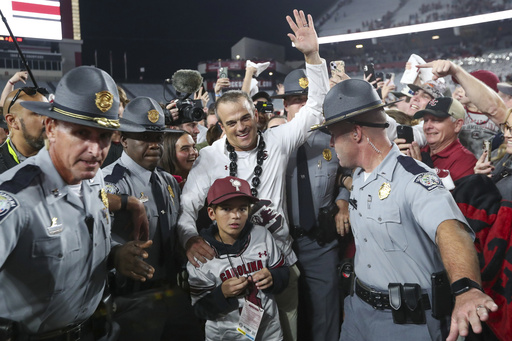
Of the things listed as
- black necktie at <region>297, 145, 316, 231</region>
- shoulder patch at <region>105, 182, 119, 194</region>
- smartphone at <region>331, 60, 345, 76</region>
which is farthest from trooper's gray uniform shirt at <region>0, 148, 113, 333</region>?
smartphone at <region>331, 60, 345, 76</region>

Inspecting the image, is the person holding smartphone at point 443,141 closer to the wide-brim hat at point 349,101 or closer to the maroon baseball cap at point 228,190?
the wide-brim hat at point 349,101

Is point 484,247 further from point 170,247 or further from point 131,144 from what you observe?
point 131,144

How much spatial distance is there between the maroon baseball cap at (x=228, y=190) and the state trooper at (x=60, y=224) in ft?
2.52

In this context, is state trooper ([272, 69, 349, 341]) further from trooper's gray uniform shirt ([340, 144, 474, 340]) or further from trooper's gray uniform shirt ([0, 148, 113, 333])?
trooper's gray uniform shirt ([0, 148, 113, 333])

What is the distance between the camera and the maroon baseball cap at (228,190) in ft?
8.84

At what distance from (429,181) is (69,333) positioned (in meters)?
1.72

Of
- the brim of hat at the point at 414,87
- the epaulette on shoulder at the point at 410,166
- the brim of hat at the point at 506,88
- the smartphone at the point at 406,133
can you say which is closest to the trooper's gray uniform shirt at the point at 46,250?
the epaulette on shoulder at the point at 410,166

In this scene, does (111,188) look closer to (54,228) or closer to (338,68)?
(54,228)

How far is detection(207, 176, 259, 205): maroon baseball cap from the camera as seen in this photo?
8.84 ft

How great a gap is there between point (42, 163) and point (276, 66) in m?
26.3

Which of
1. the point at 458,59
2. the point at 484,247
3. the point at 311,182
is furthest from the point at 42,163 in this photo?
the point at 458,59

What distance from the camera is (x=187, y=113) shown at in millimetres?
3803

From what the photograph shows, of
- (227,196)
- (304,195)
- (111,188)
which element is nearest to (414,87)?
(304,195)

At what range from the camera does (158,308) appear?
2773 millimetres
